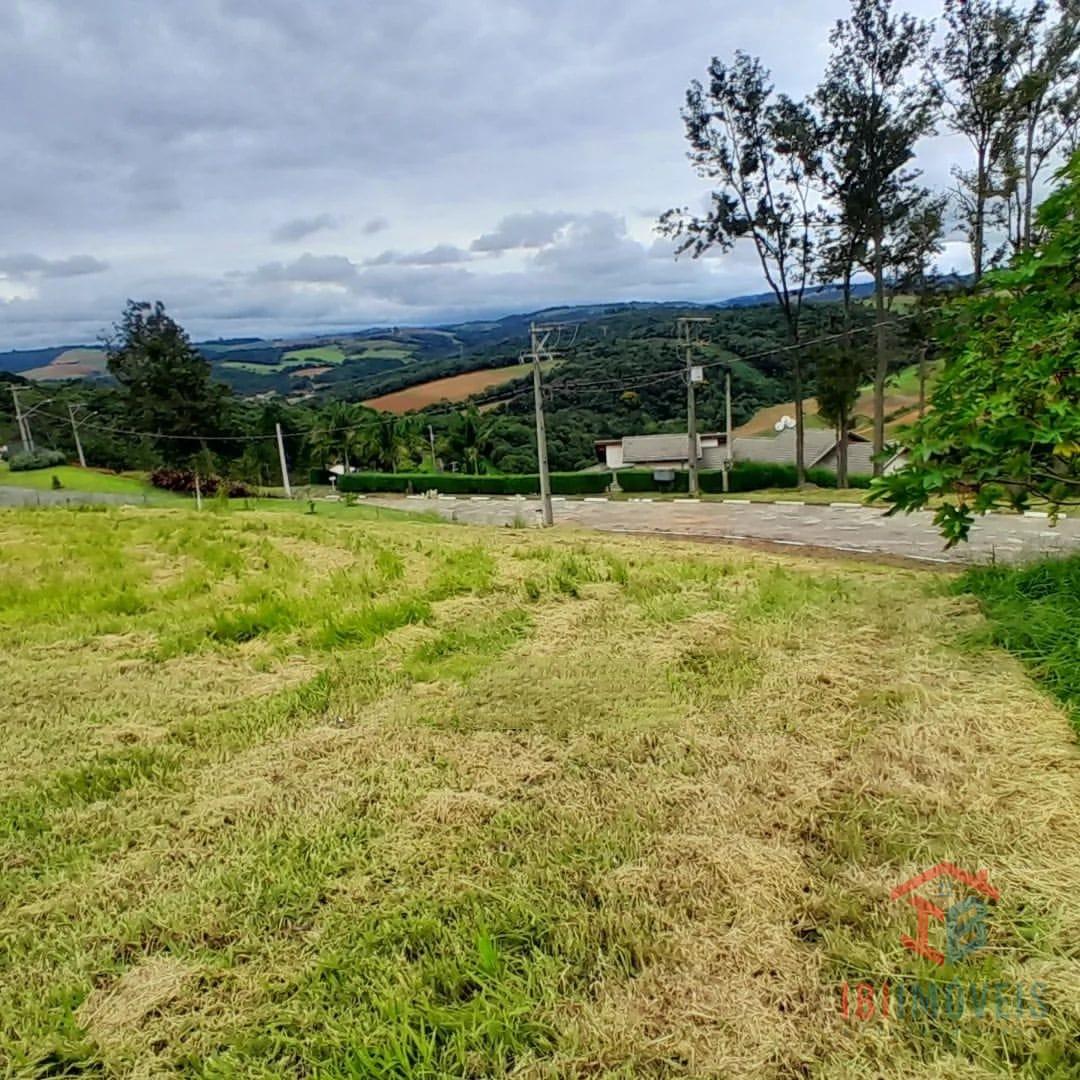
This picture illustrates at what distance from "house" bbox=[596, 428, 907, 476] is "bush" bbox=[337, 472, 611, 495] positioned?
239cm

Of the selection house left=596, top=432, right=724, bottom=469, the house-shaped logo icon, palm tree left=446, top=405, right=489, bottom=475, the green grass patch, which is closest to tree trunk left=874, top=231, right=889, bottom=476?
house left=596, top=432, right=724, bottom=469

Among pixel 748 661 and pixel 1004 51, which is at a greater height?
pixel 1004 51

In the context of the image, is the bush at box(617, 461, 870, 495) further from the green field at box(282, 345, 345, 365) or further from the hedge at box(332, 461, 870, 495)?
the green field at box(282, 345, 345, 365)

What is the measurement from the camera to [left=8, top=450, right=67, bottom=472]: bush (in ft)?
89.5

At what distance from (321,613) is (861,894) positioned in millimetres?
3923

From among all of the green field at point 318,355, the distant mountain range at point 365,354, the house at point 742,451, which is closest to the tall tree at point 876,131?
the house at point 742,451

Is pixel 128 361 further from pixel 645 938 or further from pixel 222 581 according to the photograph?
pixel 645 938

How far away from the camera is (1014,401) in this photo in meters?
3.27

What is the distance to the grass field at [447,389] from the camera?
4300 cm

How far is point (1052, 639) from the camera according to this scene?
3.07m

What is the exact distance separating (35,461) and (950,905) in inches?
1373

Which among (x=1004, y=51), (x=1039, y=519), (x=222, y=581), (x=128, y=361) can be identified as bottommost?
(x=1039, y=519)

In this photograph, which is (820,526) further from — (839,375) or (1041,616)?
(1041,616)

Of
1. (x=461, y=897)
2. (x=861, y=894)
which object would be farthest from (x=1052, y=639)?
(x=461, y=897)
